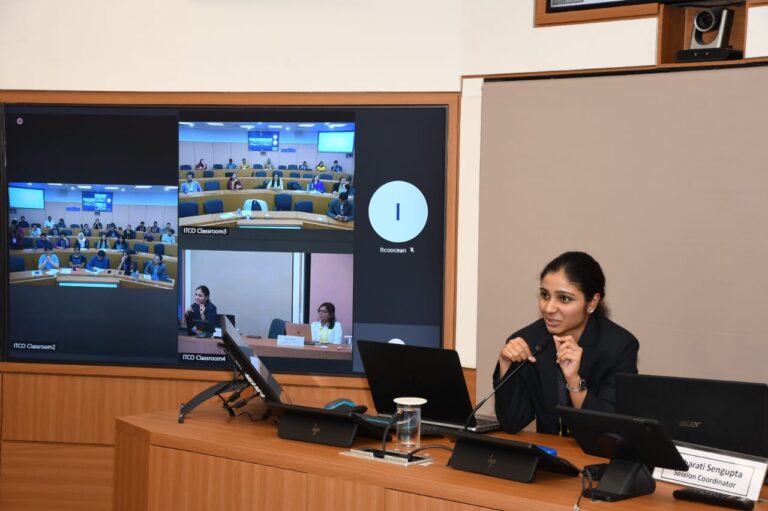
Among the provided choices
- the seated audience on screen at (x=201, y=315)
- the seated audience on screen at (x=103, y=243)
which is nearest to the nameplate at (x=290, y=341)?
the seated audience on screen at (x=201, y=315)

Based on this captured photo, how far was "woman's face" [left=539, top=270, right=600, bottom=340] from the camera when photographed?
10.7 feet

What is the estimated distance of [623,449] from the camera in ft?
7.97

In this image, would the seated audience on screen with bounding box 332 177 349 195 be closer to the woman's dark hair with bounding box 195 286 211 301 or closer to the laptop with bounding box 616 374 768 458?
the woman's dark hair with bounding box 195 286 211 301

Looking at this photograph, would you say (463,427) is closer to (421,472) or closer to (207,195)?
(421,472)

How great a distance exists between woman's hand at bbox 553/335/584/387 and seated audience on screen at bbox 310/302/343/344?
6.01 ft

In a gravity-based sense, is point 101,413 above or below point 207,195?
below

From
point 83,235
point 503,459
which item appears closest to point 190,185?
point 83,235

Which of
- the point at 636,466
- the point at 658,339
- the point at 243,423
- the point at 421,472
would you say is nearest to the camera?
the point at 636,466

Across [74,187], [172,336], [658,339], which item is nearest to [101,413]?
[172,336]

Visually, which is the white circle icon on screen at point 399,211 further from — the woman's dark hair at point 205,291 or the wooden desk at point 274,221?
the woman's dark hair at point 205,291

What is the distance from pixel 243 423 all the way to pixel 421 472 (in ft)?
3.05

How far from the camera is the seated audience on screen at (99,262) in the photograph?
4918 millimetres

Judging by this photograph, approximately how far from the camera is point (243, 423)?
132 inches

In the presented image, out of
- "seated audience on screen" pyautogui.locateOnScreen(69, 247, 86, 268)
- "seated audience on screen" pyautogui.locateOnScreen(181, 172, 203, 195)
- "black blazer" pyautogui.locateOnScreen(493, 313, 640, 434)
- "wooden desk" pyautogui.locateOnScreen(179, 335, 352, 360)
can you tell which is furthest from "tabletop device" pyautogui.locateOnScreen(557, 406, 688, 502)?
"seated audience on screen" pyautogui.locateOnScreen(69, 247, 86, 268)
